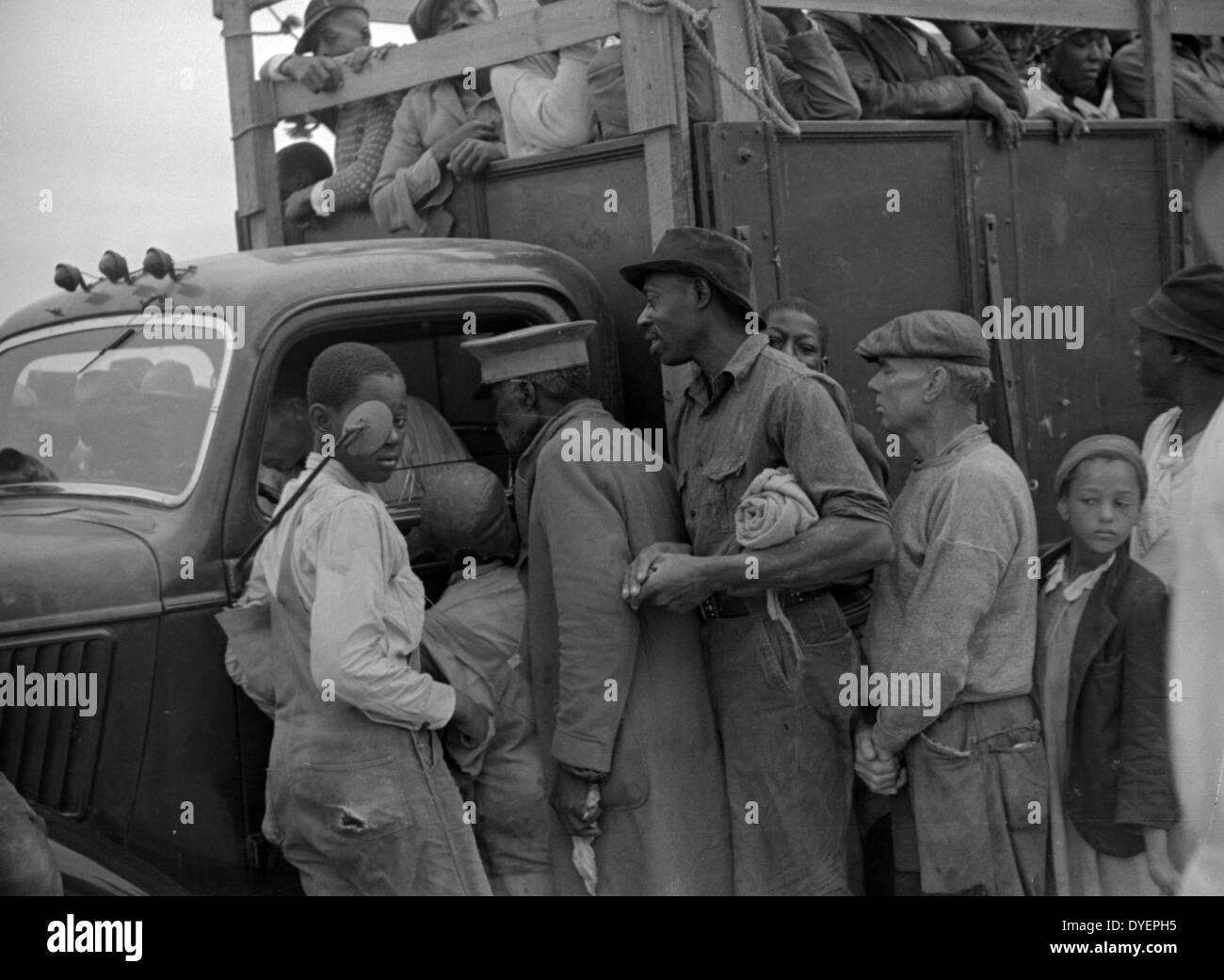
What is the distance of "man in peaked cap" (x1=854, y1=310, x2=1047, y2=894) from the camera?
2957 millimetres

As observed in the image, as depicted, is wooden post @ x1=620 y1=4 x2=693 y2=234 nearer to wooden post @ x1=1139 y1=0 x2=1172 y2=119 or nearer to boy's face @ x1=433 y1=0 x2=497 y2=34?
boy's face @ x1=433 y1=0 x2=497 y2=34

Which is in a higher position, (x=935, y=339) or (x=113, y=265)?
(x=113, y=265)

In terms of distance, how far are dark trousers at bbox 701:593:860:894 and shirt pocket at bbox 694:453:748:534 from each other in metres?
0.22

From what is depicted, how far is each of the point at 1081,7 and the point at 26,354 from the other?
3.15 m

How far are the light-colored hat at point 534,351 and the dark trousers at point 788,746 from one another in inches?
26.0

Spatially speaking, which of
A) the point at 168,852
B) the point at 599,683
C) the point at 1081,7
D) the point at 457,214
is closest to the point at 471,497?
the point at 599,683

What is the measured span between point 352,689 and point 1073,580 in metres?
1.55

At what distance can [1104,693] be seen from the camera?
9.87ft

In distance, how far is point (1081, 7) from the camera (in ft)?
14.1

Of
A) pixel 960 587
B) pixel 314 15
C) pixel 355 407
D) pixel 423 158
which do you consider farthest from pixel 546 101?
pixel 960 587

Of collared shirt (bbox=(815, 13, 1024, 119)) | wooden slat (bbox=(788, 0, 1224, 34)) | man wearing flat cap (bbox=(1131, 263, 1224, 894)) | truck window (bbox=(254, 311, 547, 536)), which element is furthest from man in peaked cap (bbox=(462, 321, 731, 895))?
collared shirt (bbox=(815, 13, 1024, 119))

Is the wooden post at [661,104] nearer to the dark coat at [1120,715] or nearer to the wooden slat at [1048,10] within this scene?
the wooden slat at [1048,10]

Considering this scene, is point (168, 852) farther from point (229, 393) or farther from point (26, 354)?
point (26, 354)

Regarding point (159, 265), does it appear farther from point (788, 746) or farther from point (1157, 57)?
point (1157, 57)
